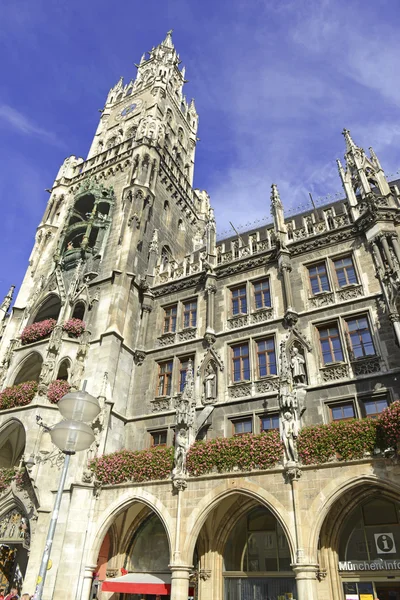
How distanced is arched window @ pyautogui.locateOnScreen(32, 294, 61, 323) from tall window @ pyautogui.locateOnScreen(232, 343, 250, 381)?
1307 cm

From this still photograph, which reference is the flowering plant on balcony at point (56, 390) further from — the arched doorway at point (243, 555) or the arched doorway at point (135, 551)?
the arched doorway at point (243, 555)

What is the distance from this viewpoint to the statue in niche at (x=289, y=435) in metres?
13.9

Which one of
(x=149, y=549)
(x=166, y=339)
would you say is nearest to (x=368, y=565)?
(x=149, y=549)

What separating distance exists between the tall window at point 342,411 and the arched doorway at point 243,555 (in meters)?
4.39

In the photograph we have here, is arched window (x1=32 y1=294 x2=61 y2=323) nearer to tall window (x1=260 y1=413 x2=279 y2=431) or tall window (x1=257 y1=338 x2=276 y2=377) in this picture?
tall window (x1=257 y1=338 x2=276 y2=377)

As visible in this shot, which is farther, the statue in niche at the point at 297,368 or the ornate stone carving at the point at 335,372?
the statue in niche at the point at 297,368

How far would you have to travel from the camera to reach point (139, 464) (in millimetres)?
16703

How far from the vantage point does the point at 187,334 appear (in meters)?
22.5

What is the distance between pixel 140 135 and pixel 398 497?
30033 millimetres

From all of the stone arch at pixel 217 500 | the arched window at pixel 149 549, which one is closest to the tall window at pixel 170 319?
the arched window at pixel 149 549

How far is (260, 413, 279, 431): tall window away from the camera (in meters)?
17.6

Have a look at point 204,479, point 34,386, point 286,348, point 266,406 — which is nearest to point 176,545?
point 204,479

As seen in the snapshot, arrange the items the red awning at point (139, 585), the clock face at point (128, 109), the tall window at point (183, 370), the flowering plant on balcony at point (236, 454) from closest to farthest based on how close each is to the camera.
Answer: the flowering plant on balcony at point (236, 454) < the red awning at point (139, 585) < the tall window at point (183, 370) < the clock face at point (128, 109)

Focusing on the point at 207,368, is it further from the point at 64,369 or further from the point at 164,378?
the point at 64,369
